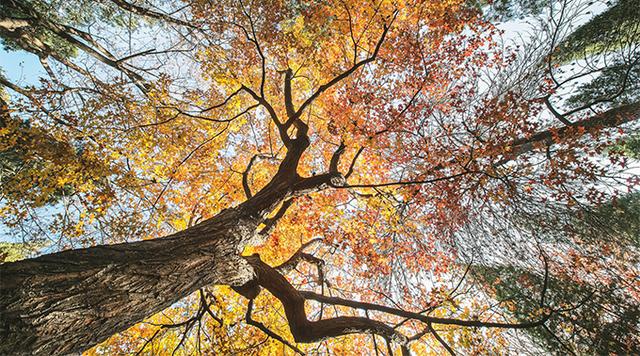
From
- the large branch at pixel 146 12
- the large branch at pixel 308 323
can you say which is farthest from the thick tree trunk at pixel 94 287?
the large branch at pixel 146 12

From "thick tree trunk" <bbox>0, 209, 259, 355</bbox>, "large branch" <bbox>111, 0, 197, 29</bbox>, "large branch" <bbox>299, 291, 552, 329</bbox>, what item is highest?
"large branch" <bbox>111, 0, 197, 29</bbox>

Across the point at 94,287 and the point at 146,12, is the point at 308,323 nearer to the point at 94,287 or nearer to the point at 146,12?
the point at 94,287

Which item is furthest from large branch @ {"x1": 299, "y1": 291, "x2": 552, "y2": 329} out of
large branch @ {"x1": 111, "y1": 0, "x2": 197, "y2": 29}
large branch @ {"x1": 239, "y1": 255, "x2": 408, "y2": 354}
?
large branch @ {"x1": 111, "y1": 0, "x2": 197, "y2": 29}

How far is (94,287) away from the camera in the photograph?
202 cm

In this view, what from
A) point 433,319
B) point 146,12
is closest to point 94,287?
point 433,319

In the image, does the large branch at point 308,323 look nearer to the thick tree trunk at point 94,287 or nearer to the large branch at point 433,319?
the large branch at point 433,319

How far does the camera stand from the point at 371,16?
6.84m

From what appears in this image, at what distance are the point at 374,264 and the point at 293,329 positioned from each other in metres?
4.22

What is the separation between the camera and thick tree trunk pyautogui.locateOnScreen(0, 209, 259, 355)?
1625 mm

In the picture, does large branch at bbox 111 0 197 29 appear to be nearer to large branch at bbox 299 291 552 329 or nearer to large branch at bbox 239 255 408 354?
large branch at bbox 239 255 408 354

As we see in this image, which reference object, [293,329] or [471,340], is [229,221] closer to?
[293,329]

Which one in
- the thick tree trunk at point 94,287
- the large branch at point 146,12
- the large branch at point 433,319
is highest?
the large branch at point 146,12

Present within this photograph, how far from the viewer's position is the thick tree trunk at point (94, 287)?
1625 millimetres

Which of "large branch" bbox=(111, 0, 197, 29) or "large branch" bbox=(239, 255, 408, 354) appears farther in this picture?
"large branch" bbox=(111, 0, 197, 29)
